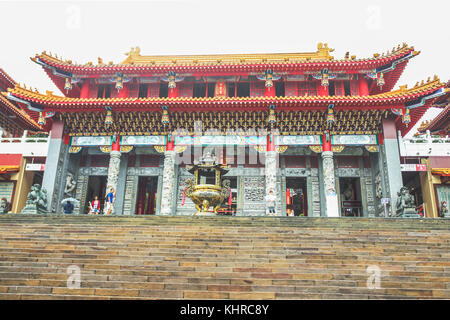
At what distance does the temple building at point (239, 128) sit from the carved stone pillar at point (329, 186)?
42 millimetres

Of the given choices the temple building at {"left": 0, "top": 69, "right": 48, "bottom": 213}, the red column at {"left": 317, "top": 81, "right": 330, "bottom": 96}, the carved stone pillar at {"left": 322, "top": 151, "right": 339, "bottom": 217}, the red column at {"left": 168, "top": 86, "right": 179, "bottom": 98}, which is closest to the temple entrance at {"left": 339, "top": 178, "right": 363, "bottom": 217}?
the carved stone pillar at {"left": 322, "top": 151, "right": 339, "bottom": 217}

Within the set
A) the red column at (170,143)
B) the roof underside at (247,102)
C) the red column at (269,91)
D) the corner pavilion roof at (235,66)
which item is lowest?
the red column at (170,143)

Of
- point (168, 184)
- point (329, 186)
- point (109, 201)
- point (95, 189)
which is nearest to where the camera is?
point (109, 201)

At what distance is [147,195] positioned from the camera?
714 inches

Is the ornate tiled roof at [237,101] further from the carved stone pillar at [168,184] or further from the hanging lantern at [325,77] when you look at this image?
the carved stone pillar at [168,184]

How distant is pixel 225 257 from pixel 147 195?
11.6m

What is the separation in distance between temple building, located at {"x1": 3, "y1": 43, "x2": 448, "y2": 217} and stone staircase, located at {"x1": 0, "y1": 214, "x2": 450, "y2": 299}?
5162mm

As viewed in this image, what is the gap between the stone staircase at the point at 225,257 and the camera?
19.1 ft

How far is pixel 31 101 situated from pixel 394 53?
15.7m

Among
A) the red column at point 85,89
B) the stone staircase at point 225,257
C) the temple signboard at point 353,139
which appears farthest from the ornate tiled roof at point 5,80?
the temple signboard at point 353,139

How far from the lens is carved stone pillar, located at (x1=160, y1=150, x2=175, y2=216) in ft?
49.7

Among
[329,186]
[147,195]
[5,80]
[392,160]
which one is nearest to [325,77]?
[392,160]

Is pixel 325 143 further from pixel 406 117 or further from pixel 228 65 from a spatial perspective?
pixel 228 65

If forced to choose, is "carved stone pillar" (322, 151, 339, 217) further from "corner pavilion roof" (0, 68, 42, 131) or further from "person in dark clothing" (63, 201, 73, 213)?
"corner pavilion roof" (0, 68, 42, 131)
